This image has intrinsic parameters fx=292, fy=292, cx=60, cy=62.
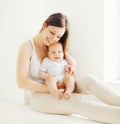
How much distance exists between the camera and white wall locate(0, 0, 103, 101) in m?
1.90

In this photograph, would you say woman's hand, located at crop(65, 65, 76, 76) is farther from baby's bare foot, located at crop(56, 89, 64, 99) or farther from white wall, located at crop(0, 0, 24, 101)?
white wall, located at crop(0, 0, 24, 101)

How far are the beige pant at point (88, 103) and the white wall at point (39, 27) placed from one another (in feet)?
1.63

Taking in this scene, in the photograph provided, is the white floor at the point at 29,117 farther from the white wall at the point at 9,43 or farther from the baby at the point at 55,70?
the white wall at the point at 9,43

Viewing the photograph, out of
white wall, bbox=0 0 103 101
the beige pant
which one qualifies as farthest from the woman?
white wall, bbox=0 0 103 101

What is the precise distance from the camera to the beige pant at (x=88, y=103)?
1.25 meters

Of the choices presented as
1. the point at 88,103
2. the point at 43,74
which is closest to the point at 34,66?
the point at 43,74

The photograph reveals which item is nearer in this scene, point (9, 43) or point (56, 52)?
point (56, 52)

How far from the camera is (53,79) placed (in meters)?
1.49

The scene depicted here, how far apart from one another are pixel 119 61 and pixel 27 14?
0.69 metres

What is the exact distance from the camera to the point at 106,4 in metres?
1.88

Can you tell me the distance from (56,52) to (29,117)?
373mm

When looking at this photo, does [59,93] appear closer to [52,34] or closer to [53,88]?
[53,88]

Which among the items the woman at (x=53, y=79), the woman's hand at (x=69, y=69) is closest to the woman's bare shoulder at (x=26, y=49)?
the woman at (x=53, y=79)

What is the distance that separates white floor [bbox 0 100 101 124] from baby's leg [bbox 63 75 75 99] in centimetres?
11
